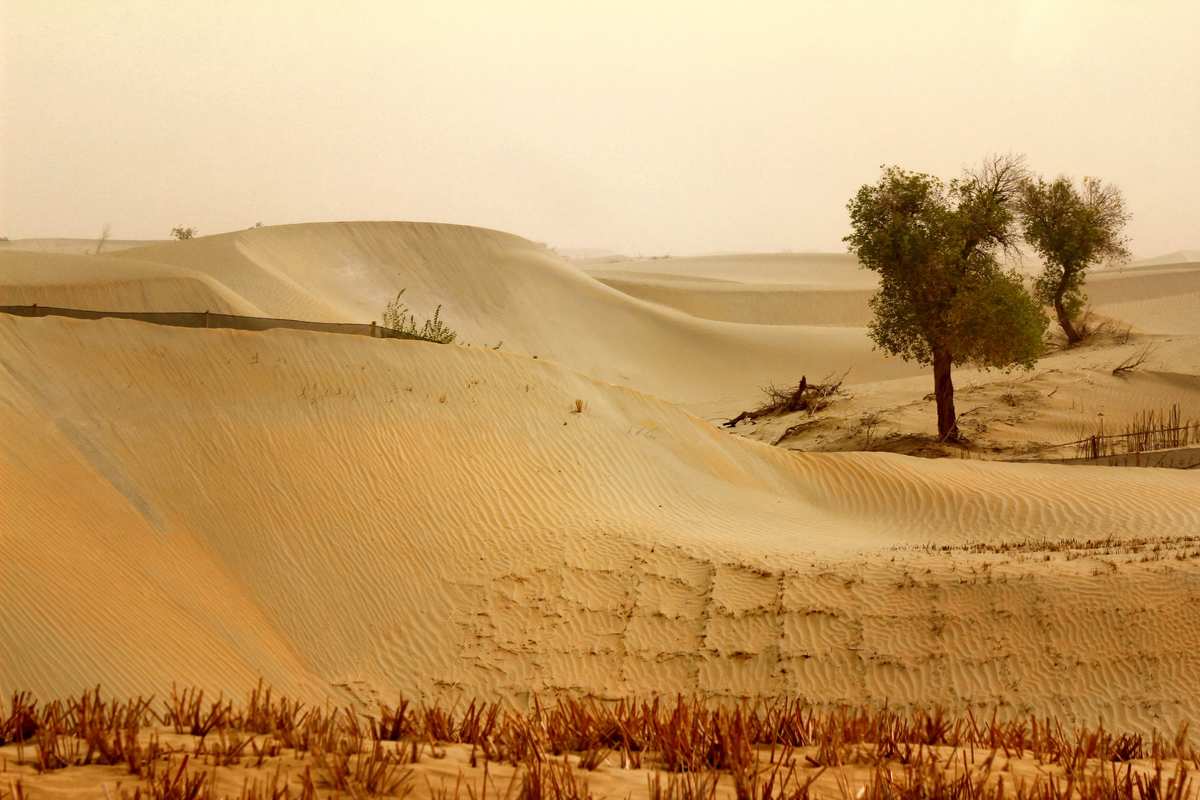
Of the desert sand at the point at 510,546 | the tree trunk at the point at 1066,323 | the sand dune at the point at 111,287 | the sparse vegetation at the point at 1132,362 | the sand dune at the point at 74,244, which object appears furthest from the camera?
the sand dune at the point at 74,244

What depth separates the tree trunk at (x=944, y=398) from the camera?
881 inches

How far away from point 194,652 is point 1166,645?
8.04 meters

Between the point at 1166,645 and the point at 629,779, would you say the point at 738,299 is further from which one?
the point at 629,779

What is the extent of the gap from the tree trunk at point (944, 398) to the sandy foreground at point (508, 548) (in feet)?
17.7

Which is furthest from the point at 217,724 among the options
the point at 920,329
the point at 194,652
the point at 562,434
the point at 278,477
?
the point at 920,329

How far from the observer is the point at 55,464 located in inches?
420

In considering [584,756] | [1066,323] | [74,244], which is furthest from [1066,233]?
[74,244]

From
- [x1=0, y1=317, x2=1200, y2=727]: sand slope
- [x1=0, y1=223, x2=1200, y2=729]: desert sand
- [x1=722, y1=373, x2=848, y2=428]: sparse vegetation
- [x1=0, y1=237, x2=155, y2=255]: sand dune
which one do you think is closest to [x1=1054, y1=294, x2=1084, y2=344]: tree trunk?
[x1=722, y1=373, x2=848, y2=428]: sparse vegetation

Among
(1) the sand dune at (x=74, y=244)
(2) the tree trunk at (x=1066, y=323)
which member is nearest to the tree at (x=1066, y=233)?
(2) the tree trunk at (x=1066, y=323)

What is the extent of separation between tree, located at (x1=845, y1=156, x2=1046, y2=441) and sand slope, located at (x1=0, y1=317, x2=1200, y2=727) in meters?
6.59

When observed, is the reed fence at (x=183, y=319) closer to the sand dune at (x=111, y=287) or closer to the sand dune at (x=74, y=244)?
the sand dune at (x=111, y=287)

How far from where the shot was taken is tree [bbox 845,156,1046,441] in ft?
71.7

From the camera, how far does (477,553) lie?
11586 millimetres

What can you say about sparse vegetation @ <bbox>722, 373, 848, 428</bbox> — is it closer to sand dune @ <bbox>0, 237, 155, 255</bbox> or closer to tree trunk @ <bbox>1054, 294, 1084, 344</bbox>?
tree trunk @ <bbox>1054, 294, 1084, 344</bbox>
